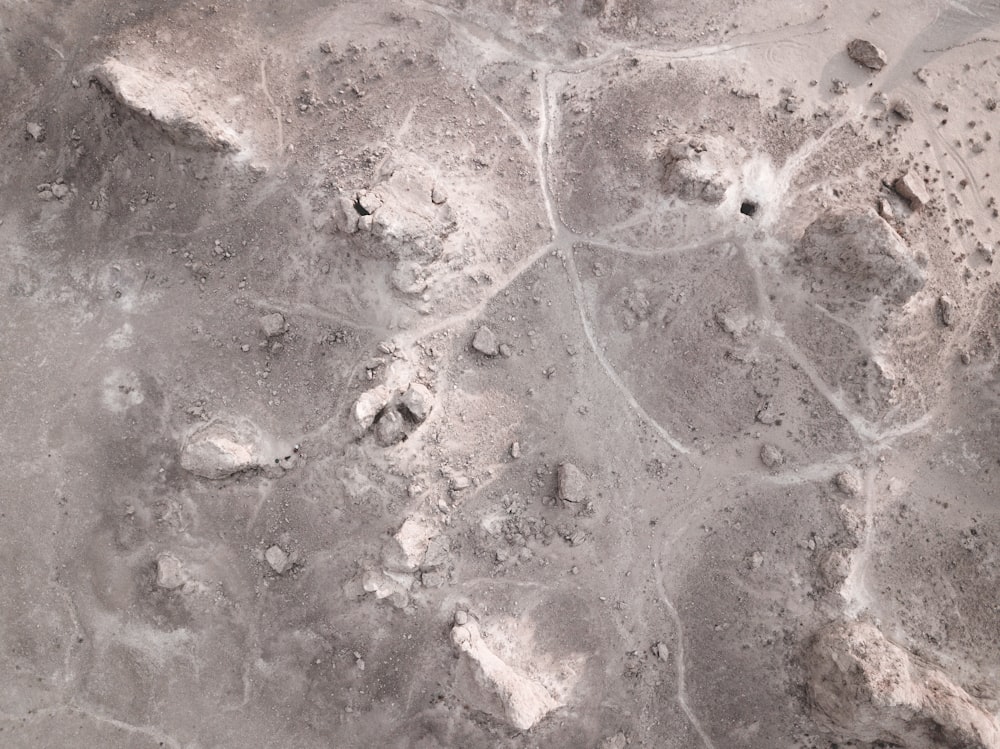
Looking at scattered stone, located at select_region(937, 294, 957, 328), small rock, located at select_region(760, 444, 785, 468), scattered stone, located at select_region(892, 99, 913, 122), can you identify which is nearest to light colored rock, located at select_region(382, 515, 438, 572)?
small rock, located at select_region(760, 444, 785, 468)

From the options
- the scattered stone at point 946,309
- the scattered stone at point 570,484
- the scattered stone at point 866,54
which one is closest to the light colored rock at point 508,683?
the scattered stone at point 570,484

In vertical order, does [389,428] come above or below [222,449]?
above

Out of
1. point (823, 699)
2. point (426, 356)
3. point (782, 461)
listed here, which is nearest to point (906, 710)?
point (823, 699)

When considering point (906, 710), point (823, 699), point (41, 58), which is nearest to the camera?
point (906, 710)

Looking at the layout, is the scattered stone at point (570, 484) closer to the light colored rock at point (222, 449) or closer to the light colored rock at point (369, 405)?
the light colored rock at point (369, 405)

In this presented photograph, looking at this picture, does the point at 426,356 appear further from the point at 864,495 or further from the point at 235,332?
the point at 864,495

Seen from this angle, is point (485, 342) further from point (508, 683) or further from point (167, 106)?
point (167, 106)

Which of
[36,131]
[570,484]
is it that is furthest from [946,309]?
[36,131]
